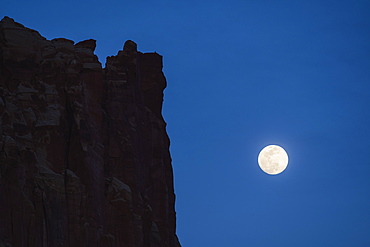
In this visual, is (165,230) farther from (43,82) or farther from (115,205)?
(43,82)

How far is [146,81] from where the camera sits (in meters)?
112

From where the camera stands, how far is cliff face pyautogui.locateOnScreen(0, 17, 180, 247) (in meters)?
82.7

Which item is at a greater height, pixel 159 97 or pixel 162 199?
pixel 159 97

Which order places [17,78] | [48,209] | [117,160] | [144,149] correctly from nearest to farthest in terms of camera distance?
[48,209]
[17,78]
[117,160]
[144,149]

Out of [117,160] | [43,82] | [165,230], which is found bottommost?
[165,230]

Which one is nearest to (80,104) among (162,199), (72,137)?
(72,137)

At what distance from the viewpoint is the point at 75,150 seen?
9106cm

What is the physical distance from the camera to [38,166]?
8488 centimetres

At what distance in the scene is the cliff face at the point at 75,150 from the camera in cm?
8269

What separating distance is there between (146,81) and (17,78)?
2500 cm

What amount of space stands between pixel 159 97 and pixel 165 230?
53.1 feet

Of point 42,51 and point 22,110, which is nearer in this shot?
point 22,110

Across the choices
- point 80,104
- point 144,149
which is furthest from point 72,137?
point 144,149

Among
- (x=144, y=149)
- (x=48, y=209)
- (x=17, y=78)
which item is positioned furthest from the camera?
(x=144, y=149)
